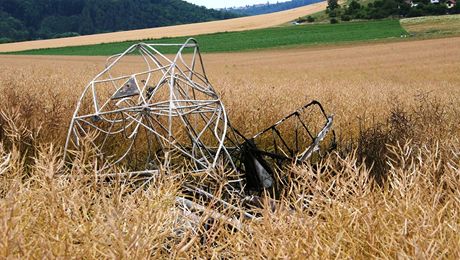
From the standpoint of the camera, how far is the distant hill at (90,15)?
122m

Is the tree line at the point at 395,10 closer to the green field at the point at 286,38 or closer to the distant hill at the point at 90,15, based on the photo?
the green field at the point at 286,38

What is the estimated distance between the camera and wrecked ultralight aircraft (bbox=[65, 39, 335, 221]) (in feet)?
10.3

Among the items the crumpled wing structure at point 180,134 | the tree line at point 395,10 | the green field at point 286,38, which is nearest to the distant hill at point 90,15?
the tree line at point 395,10

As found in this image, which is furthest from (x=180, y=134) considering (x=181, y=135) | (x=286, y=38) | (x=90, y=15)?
(x=90, y=15)

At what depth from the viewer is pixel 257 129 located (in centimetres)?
577

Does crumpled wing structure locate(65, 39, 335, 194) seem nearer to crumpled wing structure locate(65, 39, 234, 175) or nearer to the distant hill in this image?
crumpled wing structure locate(65, 39, 234, 175)

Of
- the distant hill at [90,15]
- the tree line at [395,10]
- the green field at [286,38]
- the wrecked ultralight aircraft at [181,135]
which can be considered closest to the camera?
the wrecked ultralight aircraft at [181,135]

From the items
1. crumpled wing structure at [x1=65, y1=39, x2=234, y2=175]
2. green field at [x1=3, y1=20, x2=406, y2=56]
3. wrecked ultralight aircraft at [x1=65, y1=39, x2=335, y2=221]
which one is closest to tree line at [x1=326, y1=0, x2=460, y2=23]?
green field at [x1=3, y1=20, x2=406, y2=56]

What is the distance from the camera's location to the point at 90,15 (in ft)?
423

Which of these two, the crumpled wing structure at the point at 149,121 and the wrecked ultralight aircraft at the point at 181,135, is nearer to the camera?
the wrecked ultralight aircraft at the point at 181,135

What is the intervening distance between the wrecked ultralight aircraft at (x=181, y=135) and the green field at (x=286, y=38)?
39.6 m

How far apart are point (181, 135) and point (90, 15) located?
13102cm

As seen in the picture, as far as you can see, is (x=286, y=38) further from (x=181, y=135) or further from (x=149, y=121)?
(x=149, y=121)

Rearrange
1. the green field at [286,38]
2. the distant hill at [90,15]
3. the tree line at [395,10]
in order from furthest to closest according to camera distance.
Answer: the distant hill at [90,15], the tree line at [395,10], the green field at [286,38]
